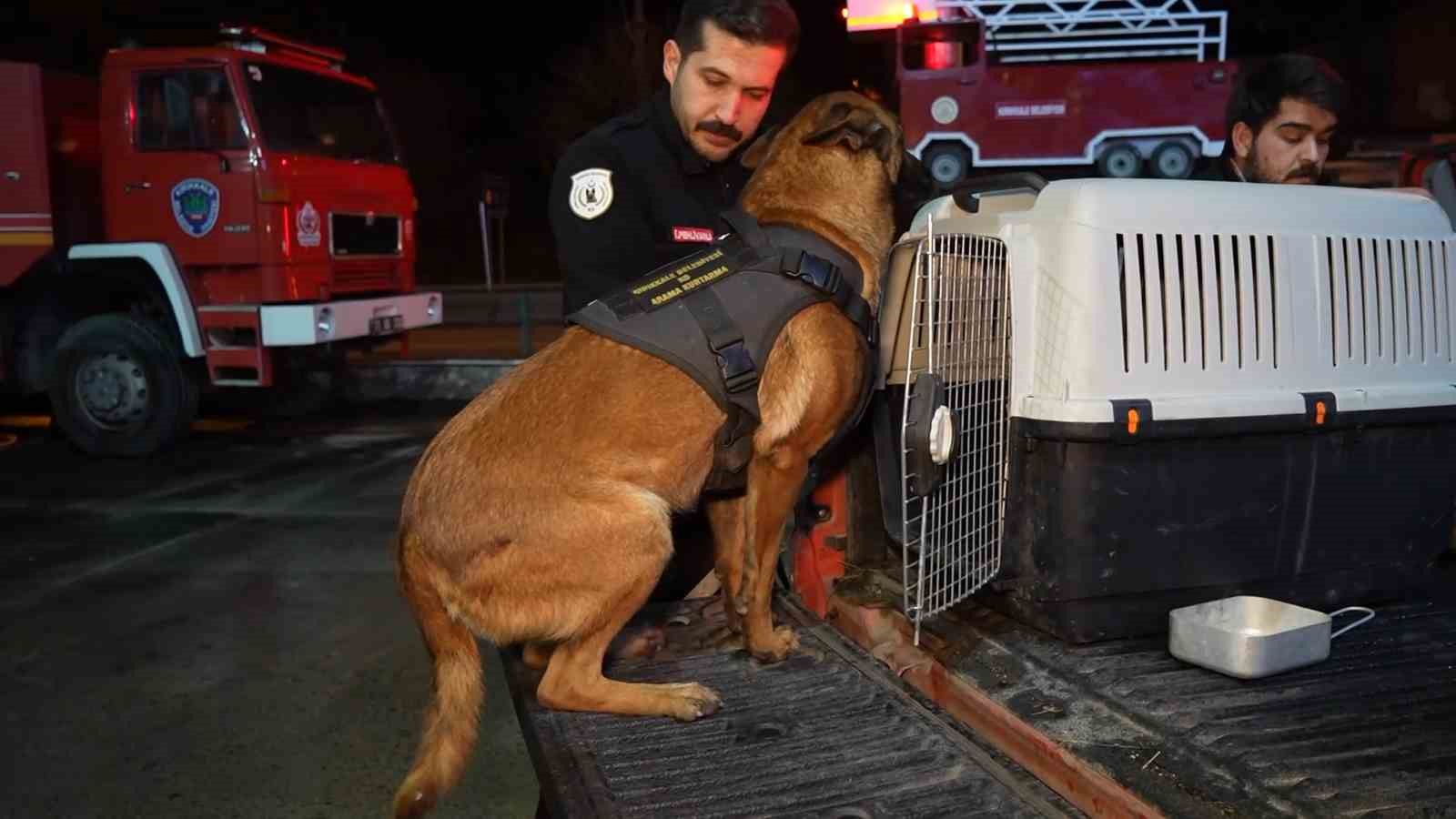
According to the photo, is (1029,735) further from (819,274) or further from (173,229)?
(173,229)

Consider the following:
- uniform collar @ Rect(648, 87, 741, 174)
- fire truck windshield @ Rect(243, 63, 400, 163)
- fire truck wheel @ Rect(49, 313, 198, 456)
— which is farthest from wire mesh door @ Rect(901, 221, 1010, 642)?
fire truck wheel @ Rect(49, 313, 198, 456)

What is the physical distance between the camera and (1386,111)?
19219 mm

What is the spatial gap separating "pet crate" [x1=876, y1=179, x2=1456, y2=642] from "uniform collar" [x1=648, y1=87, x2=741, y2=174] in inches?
39.2

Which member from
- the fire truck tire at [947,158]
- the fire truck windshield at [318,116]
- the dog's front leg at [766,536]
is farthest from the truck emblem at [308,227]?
the fire truck tire at [947,158]

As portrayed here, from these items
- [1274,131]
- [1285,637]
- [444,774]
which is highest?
[1274,131]

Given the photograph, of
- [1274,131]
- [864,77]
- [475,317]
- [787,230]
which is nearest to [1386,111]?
[864,77]

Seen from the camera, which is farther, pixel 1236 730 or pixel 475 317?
pixel 475 317

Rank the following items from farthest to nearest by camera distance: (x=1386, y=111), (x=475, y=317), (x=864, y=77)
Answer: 1. (x=864, y=77)
2. (x=1386, y=111)
3. (x=475, y=317)

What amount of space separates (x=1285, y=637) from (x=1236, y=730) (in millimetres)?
277

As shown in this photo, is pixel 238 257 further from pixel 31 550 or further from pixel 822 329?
pixel 822 329

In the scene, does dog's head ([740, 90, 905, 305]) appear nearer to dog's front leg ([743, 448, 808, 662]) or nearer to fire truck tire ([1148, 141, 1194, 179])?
dog's front leg ([743, 448, 808, 662])

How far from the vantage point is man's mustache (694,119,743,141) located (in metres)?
2.84

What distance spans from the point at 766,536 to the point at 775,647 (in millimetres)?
256

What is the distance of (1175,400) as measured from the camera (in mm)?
1825
